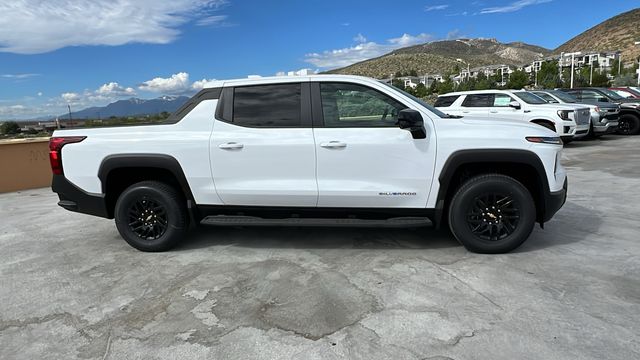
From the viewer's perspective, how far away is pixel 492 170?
4.26 meters

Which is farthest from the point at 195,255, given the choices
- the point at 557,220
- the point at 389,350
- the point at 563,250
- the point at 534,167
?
the point at 557,220

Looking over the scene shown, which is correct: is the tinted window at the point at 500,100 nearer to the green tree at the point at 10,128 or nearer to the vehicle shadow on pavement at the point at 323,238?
the vehicle shadow on pavement at the point at 323,238

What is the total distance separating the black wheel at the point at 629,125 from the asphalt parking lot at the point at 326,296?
41.8 ft

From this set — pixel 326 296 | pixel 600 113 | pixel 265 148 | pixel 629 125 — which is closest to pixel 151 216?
pixel 265 148

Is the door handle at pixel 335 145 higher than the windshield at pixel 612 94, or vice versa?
the windshield at pixel 612 94

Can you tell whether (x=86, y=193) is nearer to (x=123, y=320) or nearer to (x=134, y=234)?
(x=134, y=234)

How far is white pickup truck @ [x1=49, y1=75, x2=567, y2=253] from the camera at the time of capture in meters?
4.10

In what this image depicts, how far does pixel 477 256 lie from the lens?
426cm

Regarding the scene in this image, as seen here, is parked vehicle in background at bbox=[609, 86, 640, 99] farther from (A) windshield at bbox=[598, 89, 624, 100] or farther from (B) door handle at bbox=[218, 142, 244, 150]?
(B) door handle at bbox=[218, 142, 244, 150]

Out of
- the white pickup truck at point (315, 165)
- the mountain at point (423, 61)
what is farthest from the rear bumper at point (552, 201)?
the mountain at point (423, 61)

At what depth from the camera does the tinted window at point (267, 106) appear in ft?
14.3

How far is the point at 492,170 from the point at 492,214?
429mm

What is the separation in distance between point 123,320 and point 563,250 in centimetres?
408

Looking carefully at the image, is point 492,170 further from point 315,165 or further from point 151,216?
point 151,216
